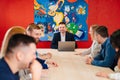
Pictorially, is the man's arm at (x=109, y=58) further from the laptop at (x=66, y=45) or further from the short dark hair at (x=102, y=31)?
the laptop at (x=66, y=45)

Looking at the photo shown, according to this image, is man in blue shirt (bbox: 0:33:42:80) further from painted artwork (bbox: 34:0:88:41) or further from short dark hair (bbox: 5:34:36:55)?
painted artwork (bbox: 34:0:88:41)

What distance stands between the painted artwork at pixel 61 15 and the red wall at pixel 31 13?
0.14m

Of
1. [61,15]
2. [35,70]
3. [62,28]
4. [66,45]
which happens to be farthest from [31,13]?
[35,70]

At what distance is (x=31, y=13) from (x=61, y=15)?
0.69m

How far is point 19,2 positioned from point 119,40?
353cm

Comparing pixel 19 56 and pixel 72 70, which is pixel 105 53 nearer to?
pixel 72 70

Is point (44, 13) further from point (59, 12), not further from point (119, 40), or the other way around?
point (119, 40)

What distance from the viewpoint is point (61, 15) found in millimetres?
5605

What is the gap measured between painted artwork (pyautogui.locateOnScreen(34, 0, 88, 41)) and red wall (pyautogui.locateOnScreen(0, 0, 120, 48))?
143 millimetres

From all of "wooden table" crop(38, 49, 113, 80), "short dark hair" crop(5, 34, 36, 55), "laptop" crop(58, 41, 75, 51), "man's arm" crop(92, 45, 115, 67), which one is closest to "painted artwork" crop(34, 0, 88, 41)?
"laptop" crop(58, 41, 75, 51)

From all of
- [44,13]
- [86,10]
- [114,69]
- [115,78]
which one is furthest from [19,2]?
[115,78]

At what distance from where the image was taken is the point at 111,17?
5.74 meters

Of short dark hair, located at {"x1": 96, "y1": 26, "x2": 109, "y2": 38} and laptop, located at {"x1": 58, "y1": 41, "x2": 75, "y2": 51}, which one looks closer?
short dark hair, located at {"x1": 96, "y1": 26, "x2": 109, "y2": 38}

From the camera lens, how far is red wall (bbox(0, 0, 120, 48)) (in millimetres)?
5574
